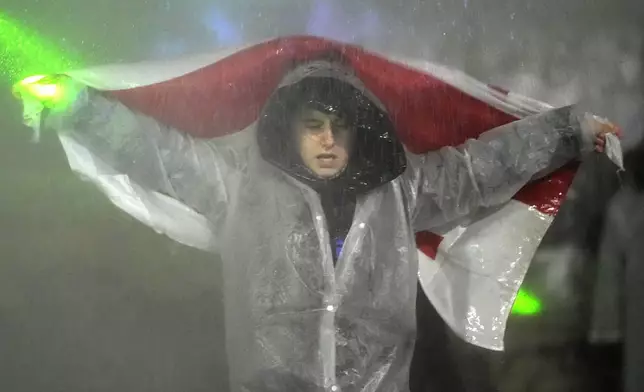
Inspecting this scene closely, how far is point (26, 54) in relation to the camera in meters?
0.59

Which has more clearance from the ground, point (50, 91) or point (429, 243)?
point (50, 91)

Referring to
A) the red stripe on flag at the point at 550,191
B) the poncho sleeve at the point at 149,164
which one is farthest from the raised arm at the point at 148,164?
the red stripe on flag at the point at 550,191

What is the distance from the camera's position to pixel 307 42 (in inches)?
24.9

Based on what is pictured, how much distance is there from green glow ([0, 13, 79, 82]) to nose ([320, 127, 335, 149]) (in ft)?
0.74

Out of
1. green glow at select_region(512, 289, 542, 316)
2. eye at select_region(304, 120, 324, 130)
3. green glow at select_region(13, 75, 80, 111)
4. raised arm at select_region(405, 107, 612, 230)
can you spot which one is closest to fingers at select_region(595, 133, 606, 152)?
raised arm at select_region(405, 107, 612, 230)

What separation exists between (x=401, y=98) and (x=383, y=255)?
0.51ft

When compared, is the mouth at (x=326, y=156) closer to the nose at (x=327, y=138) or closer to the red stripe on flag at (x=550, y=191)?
the nose at (x=327, y=138)

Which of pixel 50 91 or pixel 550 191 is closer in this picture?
pixel 50 91

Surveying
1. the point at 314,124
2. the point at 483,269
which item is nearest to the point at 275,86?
the point at 314,124

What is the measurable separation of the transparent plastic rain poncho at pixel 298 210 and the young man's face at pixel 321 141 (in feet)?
0.05

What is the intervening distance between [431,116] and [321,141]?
0.40 ft

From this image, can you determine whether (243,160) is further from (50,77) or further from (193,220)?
(50,77)

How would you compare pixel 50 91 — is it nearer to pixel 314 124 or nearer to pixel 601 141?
pixel 314 124

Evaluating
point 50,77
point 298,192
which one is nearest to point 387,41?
point 298,192
